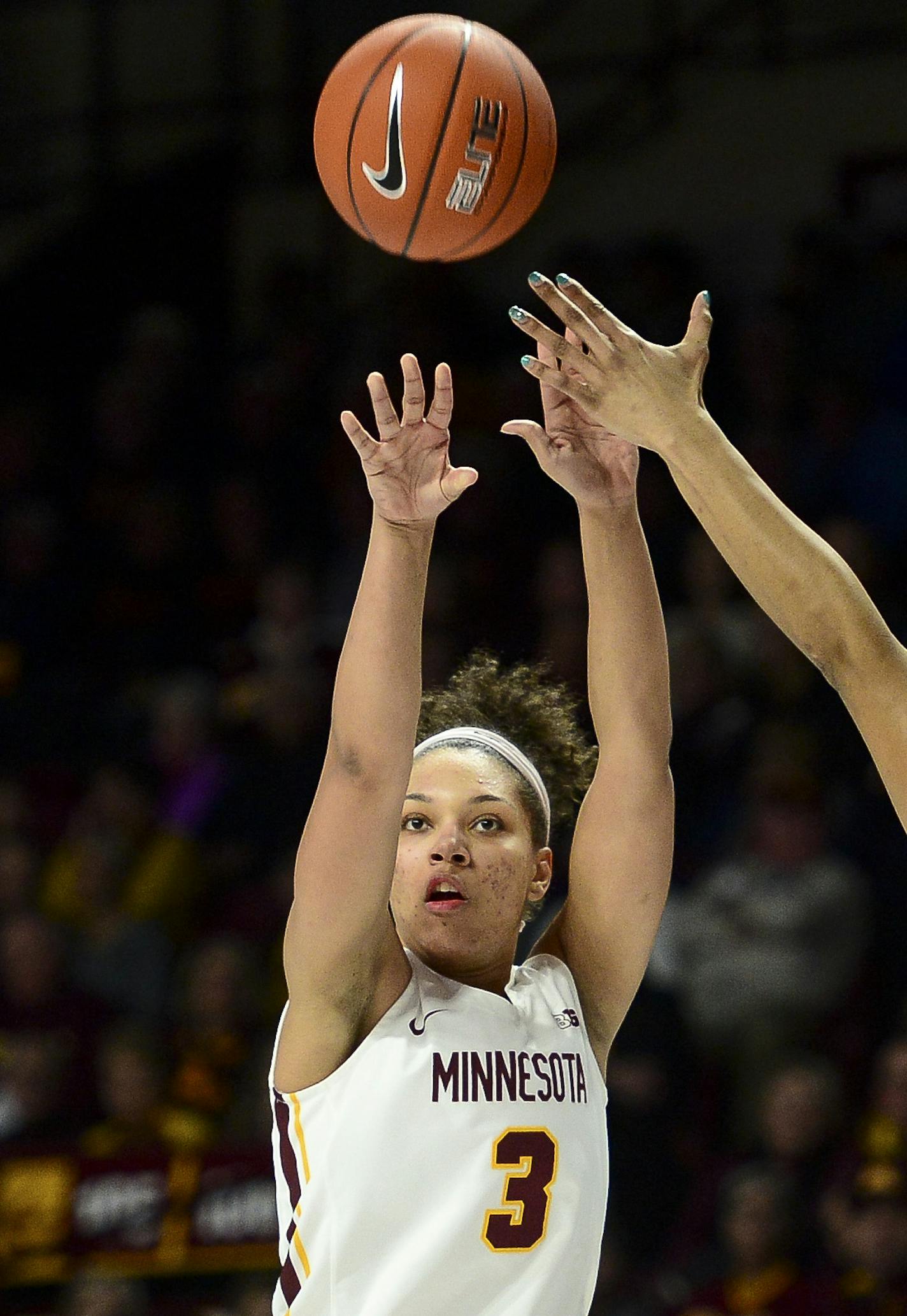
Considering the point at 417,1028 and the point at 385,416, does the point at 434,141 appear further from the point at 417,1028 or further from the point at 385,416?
the point at 417,1028

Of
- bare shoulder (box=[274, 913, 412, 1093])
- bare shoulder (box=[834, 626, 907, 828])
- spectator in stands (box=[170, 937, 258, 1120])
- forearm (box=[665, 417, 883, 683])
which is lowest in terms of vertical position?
bare shoulder (box=[274, 913, 412, 1093])

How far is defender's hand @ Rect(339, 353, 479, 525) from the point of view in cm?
256

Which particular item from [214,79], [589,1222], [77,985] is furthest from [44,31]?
[589,1222]

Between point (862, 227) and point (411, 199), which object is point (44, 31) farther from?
point (411, 199)

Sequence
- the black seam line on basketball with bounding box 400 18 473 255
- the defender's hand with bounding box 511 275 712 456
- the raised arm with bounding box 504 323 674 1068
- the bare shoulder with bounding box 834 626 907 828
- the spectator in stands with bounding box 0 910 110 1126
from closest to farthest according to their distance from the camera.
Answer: the bare shoulder with bounding box 834 626 907 828 < the defender's hand with bounding box 511 275 712 456 < the raised arm with bounding box 504 323 674 1068 < the black seam line on basketball with bounding box 400 18 473 255 < the spectator in stands with bounding box 0 910 110 1126

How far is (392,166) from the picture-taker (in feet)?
10.6

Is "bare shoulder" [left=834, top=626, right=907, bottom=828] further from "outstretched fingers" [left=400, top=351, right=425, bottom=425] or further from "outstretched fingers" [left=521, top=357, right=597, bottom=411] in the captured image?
"outstretched fingers" [left=400, top=351, right=425, bottom=425]

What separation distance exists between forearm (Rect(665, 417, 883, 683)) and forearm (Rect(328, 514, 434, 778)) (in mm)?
469

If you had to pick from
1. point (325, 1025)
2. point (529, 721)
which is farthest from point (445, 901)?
point (529, 721)

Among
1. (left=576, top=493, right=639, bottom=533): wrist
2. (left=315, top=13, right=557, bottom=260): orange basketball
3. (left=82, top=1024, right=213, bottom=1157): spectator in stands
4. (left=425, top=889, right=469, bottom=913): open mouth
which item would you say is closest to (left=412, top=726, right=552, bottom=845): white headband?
(left=425, top=889, right=469, bottom=913): open mouth

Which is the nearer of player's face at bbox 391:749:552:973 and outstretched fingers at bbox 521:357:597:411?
outstretched fingers at bbox 521:357:597:411

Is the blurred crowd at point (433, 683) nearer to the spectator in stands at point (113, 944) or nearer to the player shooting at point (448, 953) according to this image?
the spectator in stands at point (113, 944)

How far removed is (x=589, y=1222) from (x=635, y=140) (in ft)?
20.9

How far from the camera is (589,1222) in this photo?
2670mm
